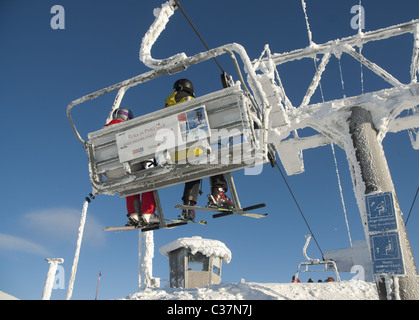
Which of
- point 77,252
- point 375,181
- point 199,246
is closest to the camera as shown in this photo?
point 77,252

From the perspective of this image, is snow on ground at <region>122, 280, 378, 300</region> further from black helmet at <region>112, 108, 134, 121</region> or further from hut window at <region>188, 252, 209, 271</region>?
hut window at <region>188, 252, 209, 271</region>

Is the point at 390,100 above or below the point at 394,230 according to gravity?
above

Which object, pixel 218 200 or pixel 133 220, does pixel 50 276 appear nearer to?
pixel 133 220

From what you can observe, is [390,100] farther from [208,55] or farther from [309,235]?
[309,235]

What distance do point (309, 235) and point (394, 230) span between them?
6089 millimetres

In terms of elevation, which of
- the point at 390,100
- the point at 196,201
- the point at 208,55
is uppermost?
the point at 390,100

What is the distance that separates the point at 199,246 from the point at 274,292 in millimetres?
11407

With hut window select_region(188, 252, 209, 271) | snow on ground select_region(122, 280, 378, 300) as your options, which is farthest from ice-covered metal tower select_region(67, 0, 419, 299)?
hut window select_region(188, 252, 209, 271)

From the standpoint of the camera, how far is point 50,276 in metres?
7.30

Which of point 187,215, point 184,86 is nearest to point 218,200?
point 187,215

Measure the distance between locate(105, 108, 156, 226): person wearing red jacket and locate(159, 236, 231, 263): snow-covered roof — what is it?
11.9 metres

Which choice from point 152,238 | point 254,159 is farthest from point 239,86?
point 152,238

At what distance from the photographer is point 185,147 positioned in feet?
13.7

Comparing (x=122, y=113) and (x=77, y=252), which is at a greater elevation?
Result: (x=122, y=113)
